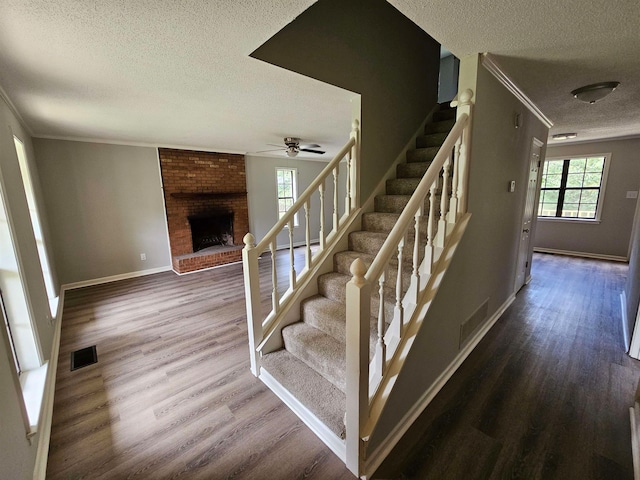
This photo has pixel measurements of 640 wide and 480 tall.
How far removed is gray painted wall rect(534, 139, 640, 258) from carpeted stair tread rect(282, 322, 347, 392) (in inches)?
244

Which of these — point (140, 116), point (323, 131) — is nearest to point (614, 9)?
point (323, 131)

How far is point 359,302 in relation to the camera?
1173 mm

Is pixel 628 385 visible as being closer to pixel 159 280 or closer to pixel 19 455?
pixel 19 455

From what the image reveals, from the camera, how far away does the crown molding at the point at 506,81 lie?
1.81 m

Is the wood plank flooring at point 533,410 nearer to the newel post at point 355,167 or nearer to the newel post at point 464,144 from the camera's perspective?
the newel post at point 464,144

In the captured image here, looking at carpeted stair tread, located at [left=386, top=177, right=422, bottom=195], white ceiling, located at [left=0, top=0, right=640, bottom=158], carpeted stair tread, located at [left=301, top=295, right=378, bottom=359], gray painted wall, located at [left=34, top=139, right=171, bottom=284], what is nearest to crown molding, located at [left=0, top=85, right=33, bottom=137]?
white ceiling, located at [left=0, top=0, right=640, bottom=158]

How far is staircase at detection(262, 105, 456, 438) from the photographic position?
174 centimetres

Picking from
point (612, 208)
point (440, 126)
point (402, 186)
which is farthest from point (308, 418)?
point (612, 208)

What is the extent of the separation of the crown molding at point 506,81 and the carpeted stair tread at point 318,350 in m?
2.15

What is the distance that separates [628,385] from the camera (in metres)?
1.98

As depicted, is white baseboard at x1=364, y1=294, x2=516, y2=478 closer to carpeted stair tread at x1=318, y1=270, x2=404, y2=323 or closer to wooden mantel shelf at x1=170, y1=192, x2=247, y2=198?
carpeted stair tread at x1=318, y1=270, x2=404, y2=323

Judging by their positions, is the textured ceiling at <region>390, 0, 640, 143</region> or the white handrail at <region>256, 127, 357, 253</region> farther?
the white handrail at <region>256, 127, 357, 253</region>

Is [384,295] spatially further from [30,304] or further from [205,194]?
[205,194]

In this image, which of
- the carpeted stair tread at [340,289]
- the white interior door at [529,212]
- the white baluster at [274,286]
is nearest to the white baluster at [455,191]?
the carpeted stair tread at [340,289]
